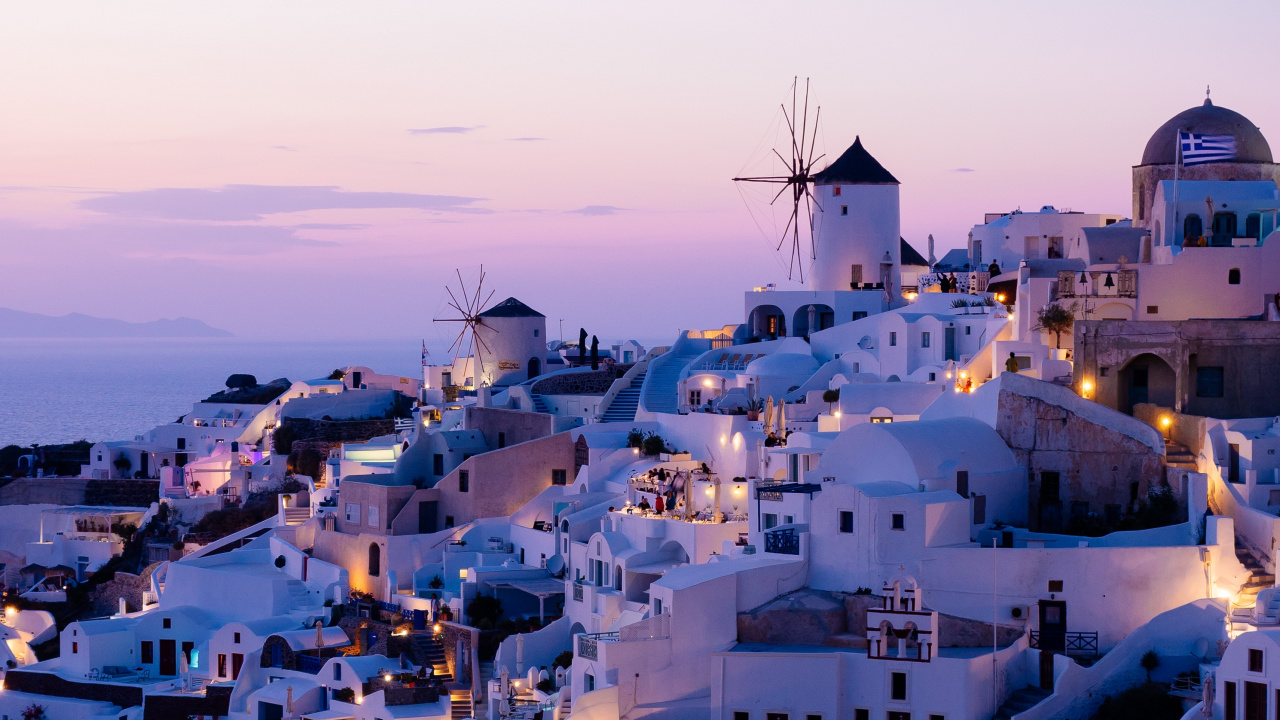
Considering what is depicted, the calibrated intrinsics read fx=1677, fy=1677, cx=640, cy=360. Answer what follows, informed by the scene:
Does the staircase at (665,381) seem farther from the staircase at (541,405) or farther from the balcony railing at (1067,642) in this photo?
the balcony railing at (1067,642)

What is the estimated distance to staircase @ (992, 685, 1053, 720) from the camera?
26578 millimetres

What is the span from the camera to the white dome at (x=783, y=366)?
40947mm

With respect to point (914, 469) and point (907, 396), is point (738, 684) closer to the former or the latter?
point (914, 469)

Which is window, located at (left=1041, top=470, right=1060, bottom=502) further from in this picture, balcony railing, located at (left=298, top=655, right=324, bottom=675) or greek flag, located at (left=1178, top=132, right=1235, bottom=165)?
balcony railing, located at (left=298, top=655, right=324, bottom=675)

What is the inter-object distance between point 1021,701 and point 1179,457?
240 inches

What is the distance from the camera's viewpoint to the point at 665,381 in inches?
1829

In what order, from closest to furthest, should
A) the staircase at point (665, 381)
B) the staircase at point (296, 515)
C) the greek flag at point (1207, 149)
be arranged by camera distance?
the greek flag at point (1207, 149) → the staircase at point (665, 381) → the staircase at point (296, 515)

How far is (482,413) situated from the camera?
44.8m

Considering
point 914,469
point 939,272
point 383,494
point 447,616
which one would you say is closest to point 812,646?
point 914,469

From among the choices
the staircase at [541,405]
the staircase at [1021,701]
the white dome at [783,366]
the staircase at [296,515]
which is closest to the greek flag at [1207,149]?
the white dome at [783,366]

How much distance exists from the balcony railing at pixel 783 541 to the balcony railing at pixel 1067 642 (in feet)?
14.2

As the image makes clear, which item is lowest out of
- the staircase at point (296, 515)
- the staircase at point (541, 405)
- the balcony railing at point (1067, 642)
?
the staircase at point (296, 515)

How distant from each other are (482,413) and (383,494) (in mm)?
5574

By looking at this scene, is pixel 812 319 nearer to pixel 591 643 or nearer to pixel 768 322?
pixel 768 322
